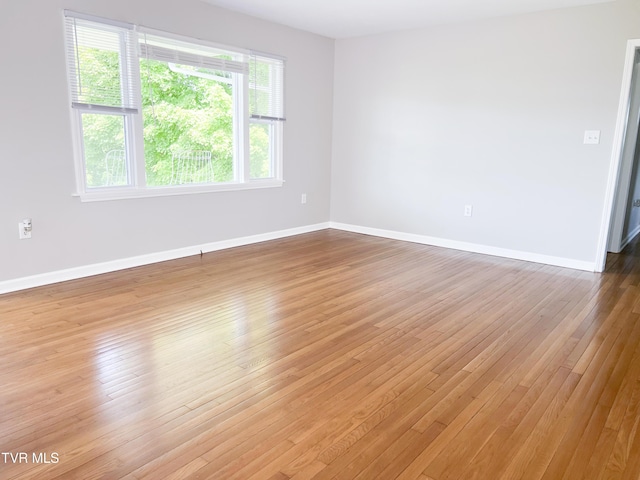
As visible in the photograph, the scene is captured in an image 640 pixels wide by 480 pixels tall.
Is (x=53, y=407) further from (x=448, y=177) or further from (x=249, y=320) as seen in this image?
(x=448, y=177)

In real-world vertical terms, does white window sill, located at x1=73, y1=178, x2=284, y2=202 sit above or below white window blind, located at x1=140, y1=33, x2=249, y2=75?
below

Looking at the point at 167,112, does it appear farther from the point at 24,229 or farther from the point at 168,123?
the point at 24,229

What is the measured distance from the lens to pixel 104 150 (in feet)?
12.8

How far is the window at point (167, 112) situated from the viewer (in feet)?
12.3

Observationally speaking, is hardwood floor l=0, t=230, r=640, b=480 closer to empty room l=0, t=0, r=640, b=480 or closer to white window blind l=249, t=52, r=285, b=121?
empty room l=0, t=0, r=640, b=480

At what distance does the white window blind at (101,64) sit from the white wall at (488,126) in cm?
284

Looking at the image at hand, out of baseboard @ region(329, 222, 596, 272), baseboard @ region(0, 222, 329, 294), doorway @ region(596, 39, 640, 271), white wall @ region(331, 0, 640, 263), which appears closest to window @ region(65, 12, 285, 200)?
baseboard @ region(0, 222, 329, 294)

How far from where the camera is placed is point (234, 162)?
5.05m

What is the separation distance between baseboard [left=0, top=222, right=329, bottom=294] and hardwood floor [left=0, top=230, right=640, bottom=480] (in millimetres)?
116

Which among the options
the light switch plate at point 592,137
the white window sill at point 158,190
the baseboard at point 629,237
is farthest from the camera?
the baseboard at point 629,237

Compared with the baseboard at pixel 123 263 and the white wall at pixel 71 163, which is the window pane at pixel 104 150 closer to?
the white wall at pixel 71 163

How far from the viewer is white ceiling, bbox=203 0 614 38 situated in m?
4.15

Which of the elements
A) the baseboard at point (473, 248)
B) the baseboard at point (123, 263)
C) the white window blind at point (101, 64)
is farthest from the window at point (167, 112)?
the baseboard at point (473, 248)

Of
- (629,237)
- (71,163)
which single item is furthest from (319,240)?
(629,237)
